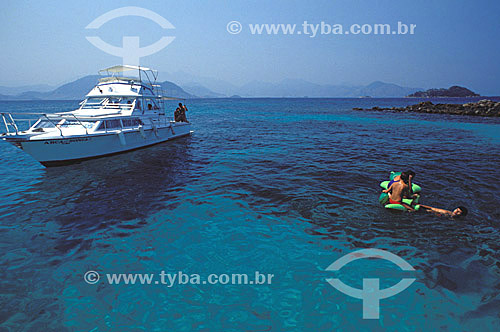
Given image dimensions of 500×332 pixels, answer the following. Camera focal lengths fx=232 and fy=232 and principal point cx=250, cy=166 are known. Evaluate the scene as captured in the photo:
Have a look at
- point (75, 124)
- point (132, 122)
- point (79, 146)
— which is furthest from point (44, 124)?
point (132, 122)

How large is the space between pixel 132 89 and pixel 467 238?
21846 mm

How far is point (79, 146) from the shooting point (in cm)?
1411

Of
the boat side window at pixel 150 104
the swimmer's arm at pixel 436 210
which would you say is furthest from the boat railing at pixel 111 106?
the swimmer's arm at pixel 436 210

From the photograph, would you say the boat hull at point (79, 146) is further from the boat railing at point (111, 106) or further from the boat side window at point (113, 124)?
the boat railing at point (111, 106)

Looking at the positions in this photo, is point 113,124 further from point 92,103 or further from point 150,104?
point 150,104

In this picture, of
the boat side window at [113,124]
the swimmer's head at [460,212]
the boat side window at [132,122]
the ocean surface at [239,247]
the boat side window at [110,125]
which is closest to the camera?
the ocean surface at [239,247]

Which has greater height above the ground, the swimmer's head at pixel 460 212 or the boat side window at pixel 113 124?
the boat side window at pixel 113 124

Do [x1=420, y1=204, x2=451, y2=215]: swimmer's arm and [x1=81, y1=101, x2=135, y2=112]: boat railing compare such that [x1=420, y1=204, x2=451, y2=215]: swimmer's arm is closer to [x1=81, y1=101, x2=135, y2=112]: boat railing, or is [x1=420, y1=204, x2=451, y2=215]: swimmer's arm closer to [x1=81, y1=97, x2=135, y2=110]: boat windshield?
[x1=81, y1=101, x2=135, y2=112]: boat railing

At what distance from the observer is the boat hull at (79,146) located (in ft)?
42.1

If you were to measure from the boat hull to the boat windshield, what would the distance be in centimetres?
244

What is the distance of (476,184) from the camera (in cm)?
1118

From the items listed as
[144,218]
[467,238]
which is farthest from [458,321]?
[144,218]

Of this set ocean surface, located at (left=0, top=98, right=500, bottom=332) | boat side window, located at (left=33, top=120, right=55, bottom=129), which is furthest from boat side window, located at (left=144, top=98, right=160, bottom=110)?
ocean surface, located at (left=0, top=98, right=500, bottom=332)

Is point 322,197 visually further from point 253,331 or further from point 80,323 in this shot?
point 80,323
